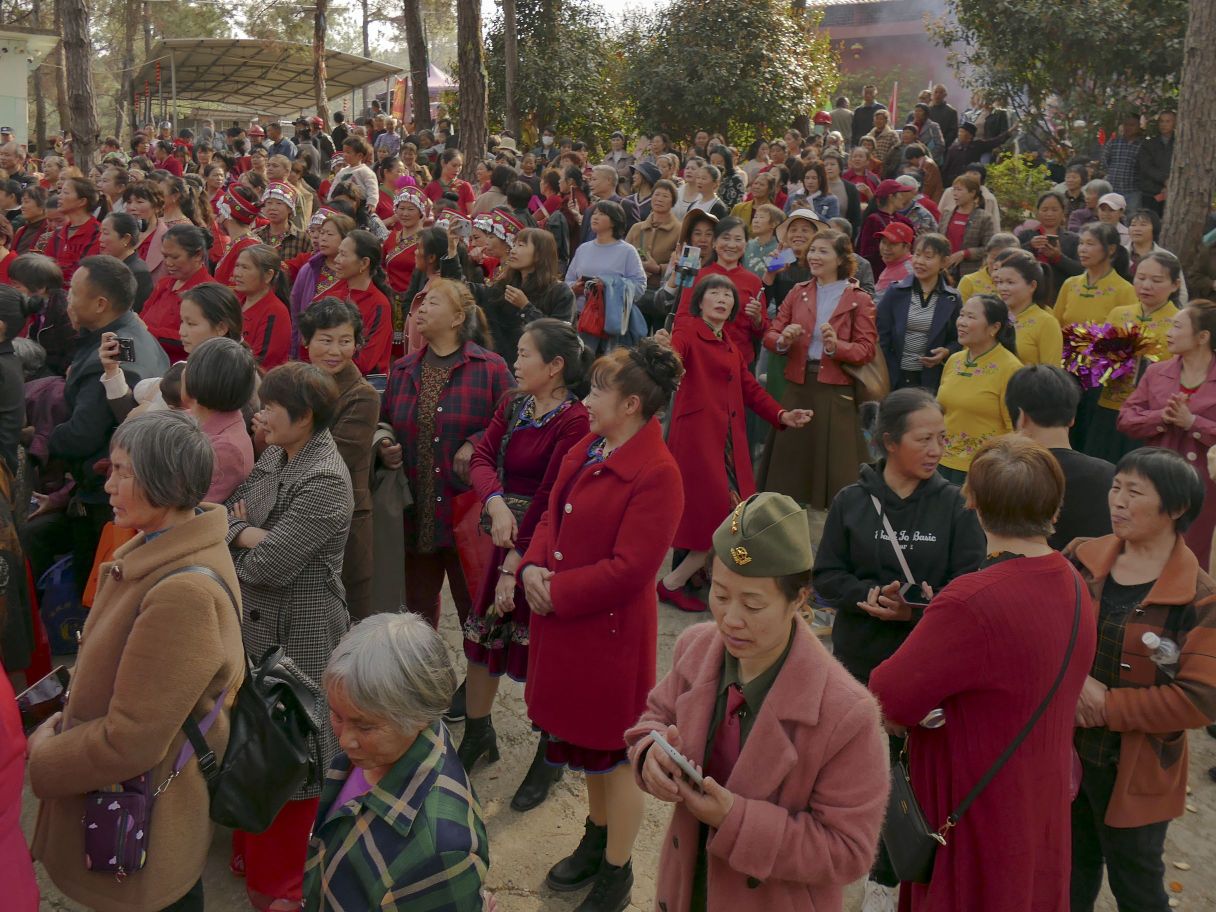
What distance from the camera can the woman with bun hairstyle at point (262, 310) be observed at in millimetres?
6023

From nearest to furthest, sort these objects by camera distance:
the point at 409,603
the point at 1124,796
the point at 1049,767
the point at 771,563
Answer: the point at 771,563 → the point at 1049,767 → the point at 1124,796 → the point at 409,603

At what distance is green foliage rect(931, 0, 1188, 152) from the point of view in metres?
15.2

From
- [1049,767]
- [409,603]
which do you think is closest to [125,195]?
[409,603]

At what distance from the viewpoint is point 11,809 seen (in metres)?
2.42

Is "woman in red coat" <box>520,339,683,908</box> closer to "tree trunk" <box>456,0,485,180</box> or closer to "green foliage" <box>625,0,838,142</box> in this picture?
"tree trunk" <box>456,0,485,180</box>

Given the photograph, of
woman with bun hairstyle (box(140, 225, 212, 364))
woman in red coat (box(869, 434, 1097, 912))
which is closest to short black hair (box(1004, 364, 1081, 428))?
woman in red coat (box(869, 434, 1097, 912))

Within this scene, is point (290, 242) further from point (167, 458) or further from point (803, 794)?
point (803, 794)

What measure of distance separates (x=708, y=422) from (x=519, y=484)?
2009 mm

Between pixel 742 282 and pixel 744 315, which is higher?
pixel 742 282

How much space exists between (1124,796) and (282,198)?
7.34 metres

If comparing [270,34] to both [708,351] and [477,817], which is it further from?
[477,817]

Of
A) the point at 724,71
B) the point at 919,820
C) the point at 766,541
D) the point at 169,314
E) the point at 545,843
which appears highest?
the point at 724,71

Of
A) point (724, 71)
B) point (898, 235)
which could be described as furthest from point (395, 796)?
point (724, 71)

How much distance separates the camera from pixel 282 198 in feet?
27.6
